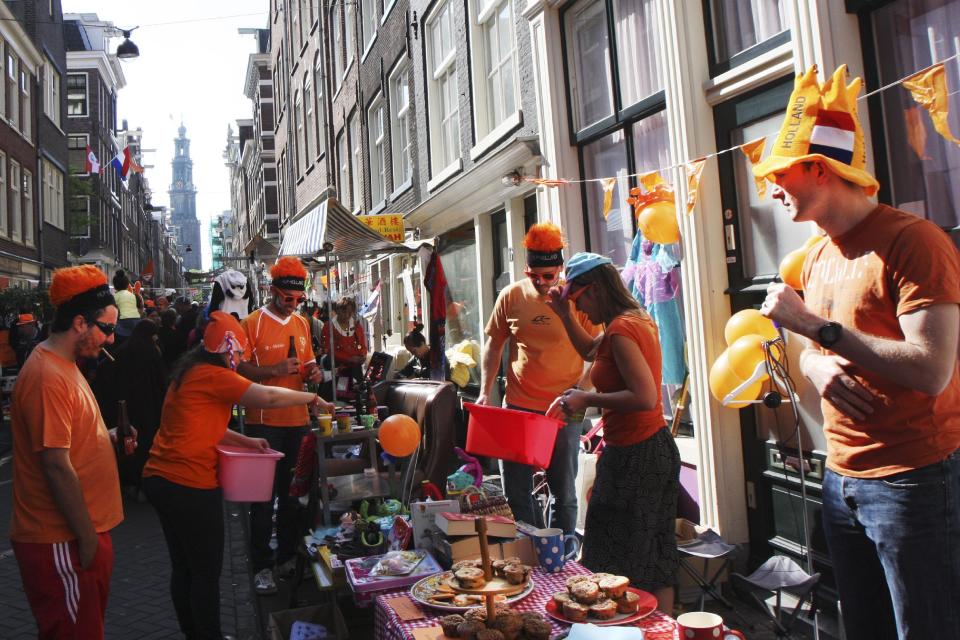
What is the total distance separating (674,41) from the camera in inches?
180

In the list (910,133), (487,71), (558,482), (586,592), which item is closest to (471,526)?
(586,592)

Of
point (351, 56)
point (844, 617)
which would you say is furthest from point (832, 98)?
point (351, 56)

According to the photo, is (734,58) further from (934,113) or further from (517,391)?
(517,391)

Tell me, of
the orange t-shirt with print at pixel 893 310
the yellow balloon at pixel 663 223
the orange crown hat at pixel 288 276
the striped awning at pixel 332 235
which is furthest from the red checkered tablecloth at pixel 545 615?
the striped awning at pixel 332 235

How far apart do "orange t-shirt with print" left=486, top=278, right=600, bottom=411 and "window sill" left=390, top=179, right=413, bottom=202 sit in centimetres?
828

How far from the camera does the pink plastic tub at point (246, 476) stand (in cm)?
332

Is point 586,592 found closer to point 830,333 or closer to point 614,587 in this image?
point 614,587

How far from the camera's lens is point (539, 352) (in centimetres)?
427

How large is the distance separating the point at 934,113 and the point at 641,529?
77.1 inches

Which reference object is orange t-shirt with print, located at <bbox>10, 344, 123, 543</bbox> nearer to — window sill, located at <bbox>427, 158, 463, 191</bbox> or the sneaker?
the sneaker

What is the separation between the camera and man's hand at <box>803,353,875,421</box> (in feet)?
6.37

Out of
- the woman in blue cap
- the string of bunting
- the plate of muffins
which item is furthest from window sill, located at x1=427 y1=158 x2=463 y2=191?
the plate of muffins

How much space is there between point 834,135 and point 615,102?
388cm

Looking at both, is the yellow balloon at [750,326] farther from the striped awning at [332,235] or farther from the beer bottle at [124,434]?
the striped awning at [332,235]
